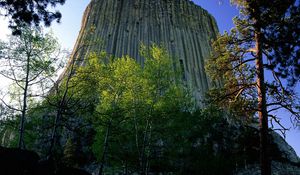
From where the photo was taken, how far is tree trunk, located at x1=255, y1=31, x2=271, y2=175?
10.6m

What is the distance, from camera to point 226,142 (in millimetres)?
32281

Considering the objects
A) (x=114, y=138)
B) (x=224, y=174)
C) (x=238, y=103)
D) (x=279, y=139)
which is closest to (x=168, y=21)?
(x=279, y=139)

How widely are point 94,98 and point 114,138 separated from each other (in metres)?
3.54

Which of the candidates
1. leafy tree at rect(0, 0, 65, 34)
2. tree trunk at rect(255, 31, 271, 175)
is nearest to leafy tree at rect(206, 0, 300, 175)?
tree trunk at rect(255, 31, 271, 175)

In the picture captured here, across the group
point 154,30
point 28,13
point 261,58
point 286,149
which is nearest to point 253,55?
point 261,58

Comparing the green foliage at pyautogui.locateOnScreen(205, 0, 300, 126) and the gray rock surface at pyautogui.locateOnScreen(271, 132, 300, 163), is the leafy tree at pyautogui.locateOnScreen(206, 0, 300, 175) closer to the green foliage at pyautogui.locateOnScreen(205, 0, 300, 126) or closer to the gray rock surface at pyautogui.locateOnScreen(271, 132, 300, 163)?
the green foliage at pyautogui.locateOnScreen(205, 0, 300, 126)

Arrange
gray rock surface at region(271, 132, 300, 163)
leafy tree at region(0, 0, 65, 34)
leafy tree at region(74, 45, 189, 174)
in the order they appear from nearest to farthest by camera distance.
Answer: leafy tree at region(0, 0, 65, 34) < leafy tree at region(74, 45, 189, 174) < gray rock surface at region(271, 132, 300, 163)

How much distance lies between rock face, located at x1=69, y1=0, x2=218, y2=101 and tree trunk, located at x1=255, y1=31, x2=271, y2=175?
29.3 meters

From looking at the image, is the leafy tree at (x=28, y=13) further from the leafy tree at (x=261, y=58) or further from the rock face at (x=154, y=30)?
the rock face at (x=154, y=30)

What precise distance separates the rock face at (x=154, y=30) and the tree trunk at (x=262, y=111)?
1154 inches

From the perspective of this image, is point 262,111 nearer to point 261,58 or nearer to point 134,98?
point 261,58

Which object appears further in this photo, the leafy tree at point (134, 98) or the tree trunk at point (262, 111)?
the leafy tree at point (134, 98)

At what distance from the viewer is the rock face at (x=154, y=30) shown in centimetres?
4444

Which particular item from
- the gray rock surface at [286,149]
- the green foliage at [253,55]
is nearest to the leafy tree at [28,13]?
the green foliage at [253,55]
